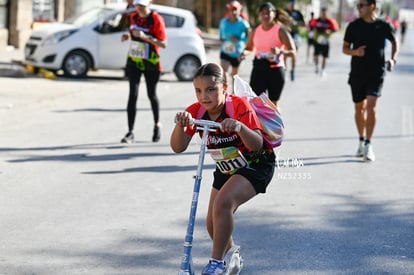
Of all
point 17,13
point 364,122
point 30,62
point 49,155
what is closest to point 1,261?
point 49,155

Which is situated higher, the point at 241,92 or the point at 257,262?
the point at 241,92

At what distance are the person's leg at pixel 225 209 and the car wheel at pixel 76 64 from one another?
14.8m

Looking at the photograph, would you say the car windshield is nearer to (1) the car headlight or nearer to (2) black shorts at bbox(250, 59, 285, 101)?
(1) the car headlight

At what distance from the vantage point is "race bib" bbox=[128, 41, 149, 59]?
10.9m

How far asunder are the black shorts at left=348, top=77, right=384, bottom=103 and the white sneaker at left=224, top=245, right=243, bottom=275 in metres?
5.33

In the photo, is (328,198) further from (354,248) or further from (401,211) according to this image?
(354,248)

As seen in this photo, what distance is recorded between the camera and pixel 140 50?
11.0m

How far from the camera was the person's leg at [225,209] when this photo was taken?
4988 millimetres

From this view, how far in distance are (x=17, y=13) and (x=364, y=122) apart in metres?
17.1

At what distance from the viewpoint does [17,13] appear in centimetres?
2573

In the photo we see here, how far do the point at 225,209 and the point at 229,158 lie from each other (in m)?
0.37

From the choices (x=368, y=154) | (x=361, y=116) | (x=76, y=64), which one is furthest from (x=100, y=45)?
(x=368, y=154)

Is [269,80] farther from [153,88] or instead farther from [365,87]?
[153,88]

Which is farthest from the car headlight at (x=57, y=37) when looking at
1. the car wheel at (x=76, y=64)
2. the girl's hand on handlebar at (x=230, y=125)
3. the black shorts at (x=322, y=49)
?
the girl's hand on handlebar at (x=230, y=125)
